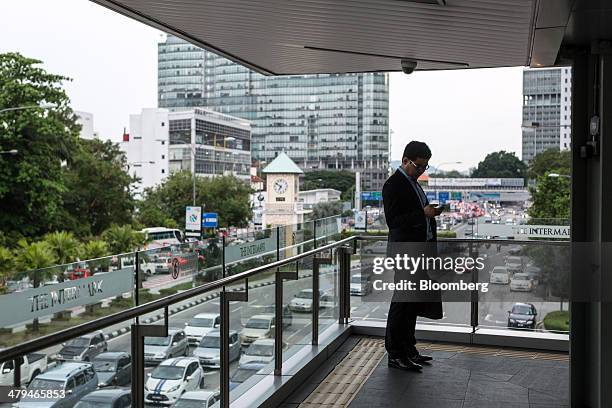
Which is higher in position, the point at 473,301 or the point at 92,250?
the point at 473,301

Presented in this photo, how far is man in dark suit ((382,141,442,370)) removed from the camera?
416 cm

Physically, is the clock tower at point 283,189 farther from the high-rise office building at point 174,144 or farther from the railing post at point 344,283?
the railing post at point 344,283

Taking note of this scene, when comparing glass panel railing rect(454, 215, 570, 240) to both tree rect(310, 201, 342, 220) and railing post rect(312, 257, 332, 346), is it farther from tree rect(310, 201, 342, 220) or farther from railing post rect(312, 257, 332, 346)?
tree rect(310, 201, 342, 220)

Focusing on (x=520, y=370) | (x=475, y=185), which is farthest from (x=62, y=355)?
(x=475, y=185)

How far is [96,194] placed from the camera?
4722 cm

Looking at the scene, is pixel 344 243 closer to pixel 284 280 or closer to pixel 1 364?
pixel 284 280

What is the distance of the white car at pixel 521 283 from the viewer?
16.4ft

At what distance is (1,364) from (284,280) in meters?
2.48

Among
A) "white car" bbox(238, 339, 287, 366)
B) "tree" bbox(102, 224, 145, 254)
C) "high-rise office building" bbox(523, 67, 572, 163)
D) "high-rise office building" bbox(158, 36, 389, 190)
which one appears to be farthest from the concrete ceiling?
"high-rise office building" bbox(158, 36, 389, 190)

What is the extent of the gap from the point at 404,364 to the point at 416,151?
4.40 feet

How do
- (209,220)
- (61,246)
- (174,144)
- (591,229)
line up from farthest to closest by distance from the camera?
1. (174,144)
2. (209,220)
3. (61,246)
4. (591,229)

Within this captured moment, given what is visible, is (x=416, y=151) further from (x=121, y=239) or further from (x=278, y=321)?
(x=121, y=239)

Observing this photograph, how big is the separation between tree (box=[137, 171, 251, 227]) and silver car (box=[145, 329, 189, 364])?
5930 centimetres

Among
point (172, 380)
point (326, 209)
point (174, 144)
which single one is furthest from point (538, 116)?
point (172, 380)
